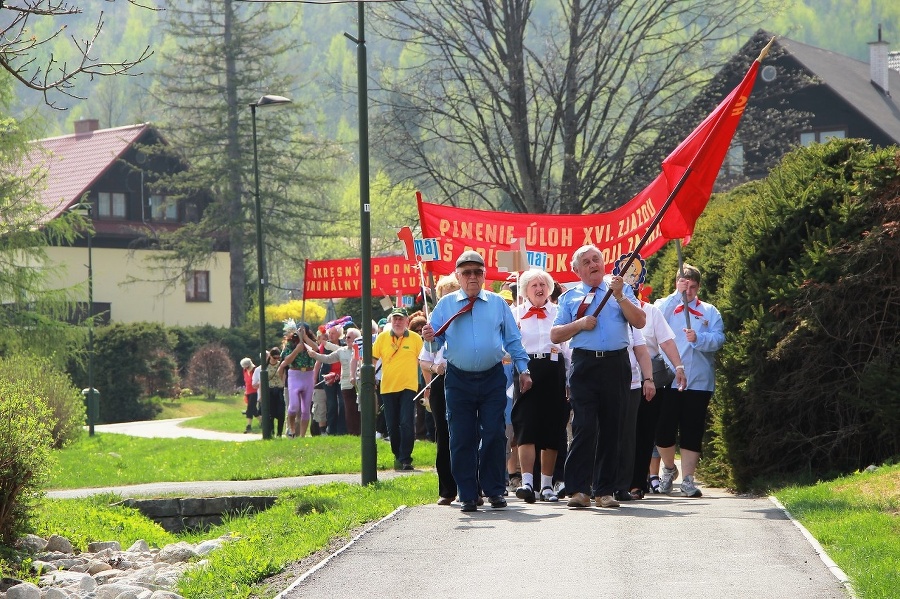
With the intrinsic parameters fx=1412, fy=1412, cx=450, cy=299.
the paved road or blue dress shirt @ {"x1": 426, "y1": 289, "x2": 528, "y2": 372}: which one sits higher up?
blue dress shirt @ {"x1": 426, "y1": 289, "x2": 528, "y2": 372}

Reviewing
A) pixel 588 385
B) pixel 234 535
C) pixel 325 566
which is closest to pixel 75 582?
pixel 234 535

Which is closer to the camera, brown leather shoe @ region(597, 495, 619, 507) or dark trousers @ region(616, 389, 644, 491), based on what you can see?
brown leather shoe @ region(597, 495, 619, 507)

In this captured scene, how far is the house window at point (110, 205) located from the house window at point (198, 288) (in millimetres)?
5043

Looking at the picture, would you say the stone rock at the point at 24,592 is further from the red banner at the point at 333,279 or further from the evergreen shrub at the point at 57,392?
the red banner at the point at 333,279

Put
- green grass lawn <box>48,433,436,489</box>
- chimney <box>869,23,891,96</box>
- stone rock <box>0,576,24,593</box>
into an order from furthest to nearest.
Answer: chimney <box>869,23,891,96</box> < green grass lawn <box>48,433,436,489</box> < stone rock <box>0,576,24,593</box>

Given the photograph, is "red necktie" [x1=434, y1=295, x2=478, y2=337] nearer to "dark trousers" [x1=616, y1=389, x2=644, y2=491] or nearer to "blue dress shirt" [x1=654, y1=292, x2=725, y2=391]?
"dark trousers" [x1=616, y1=389, x2=644, y2=491]

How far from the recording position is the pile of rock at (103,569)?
30.3 ft

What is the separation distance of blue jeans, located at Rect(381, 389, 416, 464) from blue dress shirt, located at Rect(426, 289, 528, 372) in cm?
641

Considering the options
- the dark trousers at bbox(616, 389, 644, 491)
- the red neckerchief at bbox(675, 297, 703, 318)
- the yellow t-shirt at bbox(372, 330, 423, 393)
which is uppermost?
the red neckerchief at bbox(675, 297, 703, 318)

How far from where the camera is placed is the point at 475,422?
11.2 meters

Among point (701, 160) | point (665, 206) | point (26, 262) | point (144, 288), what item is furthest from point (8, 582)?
point (144, 288)

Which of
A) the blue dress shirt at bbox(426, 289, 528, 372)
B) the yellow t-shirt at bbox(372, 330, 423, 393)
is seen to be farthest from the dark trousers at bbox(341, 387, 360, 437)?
the blue dress shirt at bbox(426, 289, 528, 372)

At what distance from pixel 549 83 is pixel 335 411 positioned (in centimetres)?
958

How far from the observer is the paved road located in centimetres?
755
